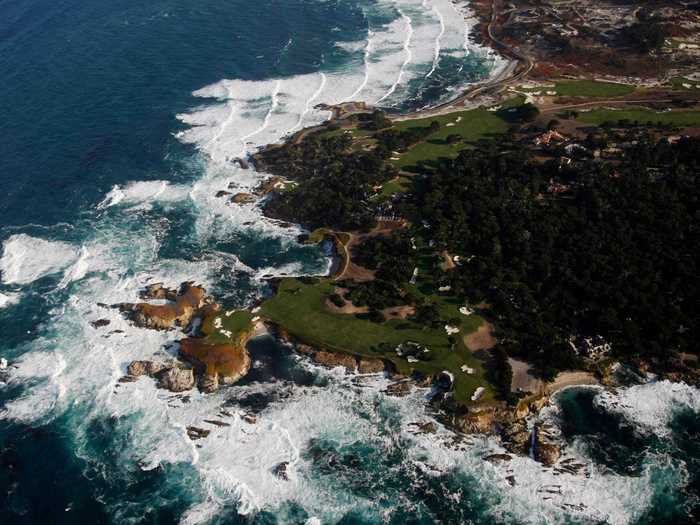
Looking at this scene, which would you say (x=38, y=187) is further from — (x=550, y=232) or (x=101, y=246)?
(x=550, y=232)

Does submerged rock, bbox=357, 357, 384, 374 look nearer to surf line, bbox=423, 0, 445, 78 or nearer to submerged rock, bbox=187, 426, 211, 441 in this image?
submerged rock, bbox=187, 426, 211, 441

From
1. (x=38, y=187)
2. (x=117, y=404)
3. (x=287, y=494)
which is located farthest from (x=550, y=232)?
(x=38, y=187)

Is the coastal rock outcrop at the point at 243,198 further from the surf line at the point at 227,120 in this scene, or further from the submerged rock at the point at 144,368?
the submerged rock at the point at 144,368

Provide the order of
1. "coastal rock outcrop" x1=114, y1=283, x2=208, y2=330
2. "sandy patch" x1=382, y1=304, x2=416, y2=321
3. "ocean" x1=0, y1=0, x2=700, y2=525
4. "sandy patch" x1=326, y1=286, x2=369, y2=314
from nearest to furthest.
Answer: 1. "ocean" x1=0, y1=0, x2=700, y2=525
2. "sandy patch" x1=382, y1=304, x2=416, y2=321
3. "sandy patch" x1=326, y1=286, x2=369, y2=314
4. "coastal rock outcrop" x1=114, y1=283, x2=208, y2=330

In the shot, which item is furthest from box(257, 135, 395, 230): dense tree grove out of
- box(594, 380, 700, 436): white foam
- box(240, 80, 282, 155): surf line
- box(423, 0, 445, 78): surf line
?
box(594, 380, 700, 436): white foam

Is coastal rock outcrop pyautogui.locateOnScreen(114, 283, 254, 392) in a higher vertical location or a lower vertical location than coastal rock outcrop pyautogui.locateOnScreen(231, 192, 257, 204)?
lower

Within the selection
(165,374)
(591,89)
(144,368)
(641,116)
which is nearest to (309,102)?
(591,89)
